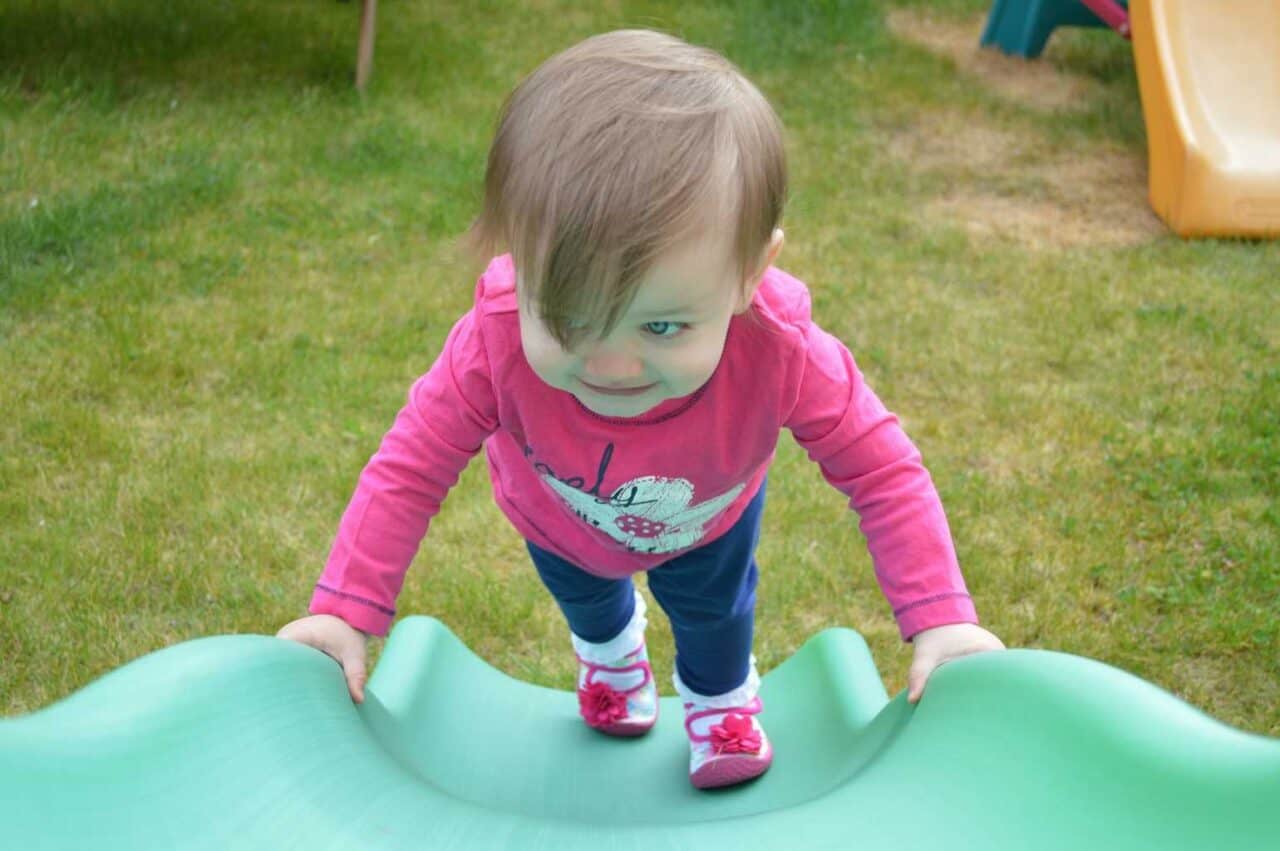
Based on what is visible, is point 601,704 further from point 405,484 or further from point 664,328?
point 664,328

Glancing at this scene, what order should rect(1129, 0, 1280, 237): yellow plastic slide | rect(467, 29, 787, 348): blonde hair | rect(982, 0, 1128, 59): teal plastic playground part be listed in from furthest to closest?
→ 1. rect(982, 0, 1128, 59): teal plastic playground part
2. rect(1129, 0, 1280, 237): yellow plastic slide
3. rect(467, 29, 787, 348): blonde hair

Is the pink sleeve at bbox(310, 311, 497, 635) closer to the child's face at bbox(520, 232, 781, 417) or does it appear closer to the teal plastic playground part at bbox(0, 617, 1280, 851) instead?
the teal plastic playground part at bbox(0, 617, 1280, 851)

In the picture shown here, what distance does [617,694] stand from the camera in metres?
2.19

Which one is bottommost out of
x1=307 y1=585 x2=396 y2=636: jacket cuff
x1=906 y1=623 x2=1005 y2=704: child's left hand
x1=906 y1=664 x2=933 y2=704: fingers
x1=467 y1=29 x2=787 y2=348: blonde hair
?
x1=307 y1=585 x2=396 y2=636: jacket cuff

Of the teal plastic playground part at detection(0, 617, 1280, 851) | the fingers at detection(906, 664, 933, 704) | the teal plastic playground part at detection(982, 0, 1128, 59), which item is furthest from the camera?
the teal plastic playground part at detection(982, 0, 1128, 59)

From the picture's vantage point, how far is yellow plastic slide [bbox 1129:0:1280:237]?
174 inches

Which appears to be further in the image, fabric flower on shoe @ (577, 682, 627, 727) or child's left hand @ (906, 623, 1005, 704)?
fabric flower on shoe @ (577, 682, 627, 727)

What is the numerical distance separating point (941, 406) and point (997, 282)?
2.92 ft

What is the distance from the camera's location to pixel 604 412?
1.48m

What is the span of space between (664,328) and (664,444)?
35 cm

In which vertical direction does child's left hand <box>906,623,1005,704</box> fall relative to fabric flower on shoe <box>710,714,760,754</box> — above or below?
above

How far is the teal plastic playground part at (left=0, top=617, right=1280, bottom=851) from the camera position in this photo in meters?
1.07

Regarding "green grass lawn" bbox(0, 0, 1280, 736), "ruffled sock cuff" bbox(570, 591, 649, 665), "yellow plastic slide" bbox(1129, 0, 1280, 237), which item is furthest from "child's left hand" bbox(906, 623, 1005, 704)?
"yellow plastic slide" bbox(1129, 0, 1280, 237)

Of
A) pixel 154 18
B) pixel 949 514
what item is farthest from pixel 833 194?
→ pixel 154 18
